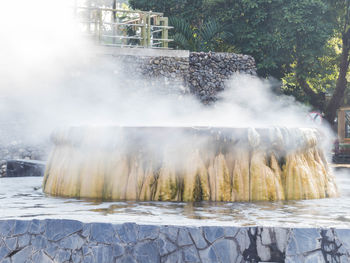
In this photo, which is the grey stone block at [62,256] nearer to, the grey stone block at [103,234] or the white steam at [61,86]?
the grey stone block at [103,234]

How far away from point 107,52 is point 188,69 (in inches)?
125

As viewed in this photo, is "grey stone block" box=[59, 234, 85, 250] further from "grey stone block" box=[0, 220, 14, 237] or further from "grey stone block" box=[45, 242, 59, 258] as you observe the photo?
"grey stone block" box=[0, 220, 14, 237]

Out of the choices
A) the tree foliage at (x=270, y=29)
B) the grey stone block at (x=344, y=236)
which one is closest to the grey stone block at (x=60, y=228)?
the grey stone block at (x=344, y=236)

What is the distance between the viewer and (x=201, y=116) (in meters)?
20.0

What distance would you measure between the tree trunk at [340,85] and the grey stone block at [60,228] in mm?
23837

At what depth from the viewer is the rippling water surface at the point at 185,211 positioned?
Answer: 4.77 metres

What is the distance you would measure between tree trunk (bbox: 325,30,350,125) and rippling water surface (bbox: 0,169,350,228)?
20.7 m

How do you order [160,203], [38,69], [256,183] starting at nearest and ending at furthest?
[160,203], [256,183], [38,69]

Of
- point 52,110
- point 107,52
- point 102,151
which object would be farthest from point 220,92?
point 102,151

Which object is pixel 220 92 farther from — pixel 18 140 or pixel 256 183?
pixel 256 183

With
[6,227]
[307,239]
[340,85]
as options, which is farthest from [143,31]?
[307,239]

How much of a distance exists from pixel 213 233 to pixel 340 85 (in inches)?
934

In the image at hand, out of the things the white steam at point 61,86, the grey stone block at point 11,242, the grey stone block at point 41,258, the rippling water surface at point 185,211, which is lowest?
the grey stone block at point 41,258

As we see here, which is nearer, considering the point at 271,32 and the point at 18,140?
the point at 18,140
